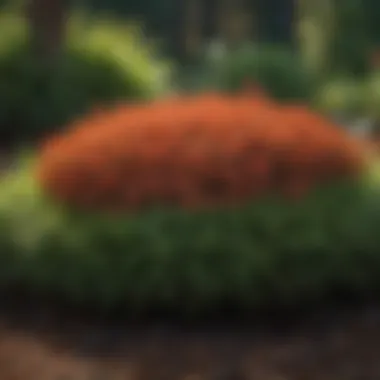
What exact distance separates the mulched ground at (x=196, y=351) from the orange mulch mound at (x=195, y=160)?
26.6 inches

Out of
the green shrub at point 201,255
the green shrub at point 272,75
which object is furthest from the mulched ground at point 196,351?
the green shrub at point 272,75

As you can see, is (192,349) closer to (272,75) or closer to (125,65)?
(125,65)

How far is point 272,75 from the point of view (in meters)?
13.5

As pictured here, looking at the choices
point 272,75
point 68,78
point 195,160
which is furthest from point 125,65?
point 195,160

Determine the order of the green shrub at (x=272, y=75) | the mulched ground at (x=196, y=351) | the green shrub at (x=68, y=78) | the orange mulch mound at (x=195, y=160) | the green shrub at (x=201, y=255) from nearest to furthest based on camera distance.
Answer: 1. the mulched ground at (x=196, y=351)
2. the green shrub at (x=201, y=255)
3. the orange mulch mound at (x=195, y=160)
4. the green shrub at (x=68, y=78)
5. the green shrub at (x=272, y=75)

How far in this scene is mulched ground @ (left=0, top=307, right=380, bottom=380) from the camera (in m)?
5.28

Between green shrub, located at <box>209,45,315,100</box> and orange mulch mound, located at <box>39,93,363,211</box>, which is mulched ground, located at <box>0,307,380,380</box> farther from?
green shrub, located at <box>209,45,315,100</box>

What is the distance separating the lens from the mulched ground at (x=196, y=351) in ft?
17.3

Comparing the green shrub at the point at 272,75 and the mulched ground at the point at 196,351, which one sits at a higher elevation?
the green shrub at the point at 272,75

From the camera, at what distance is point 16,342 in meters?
5.77

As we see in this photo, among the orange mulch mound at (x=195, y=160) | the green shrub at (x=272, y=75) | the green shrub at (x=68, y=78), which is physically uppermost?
the green shrub at (x=272, y=75)

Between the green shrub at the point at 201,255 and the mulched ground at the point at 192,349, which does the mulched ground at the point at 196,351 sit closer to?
the mulched ground at the point at 192,349

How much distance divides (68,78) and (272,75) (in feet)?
9.62

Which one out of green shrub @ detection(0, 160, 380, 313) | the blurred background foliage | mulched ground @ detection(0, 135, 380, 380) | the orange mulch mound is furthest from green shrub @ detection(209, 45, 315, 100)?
mulched ground @ detection(0, 135, 380, 380)
